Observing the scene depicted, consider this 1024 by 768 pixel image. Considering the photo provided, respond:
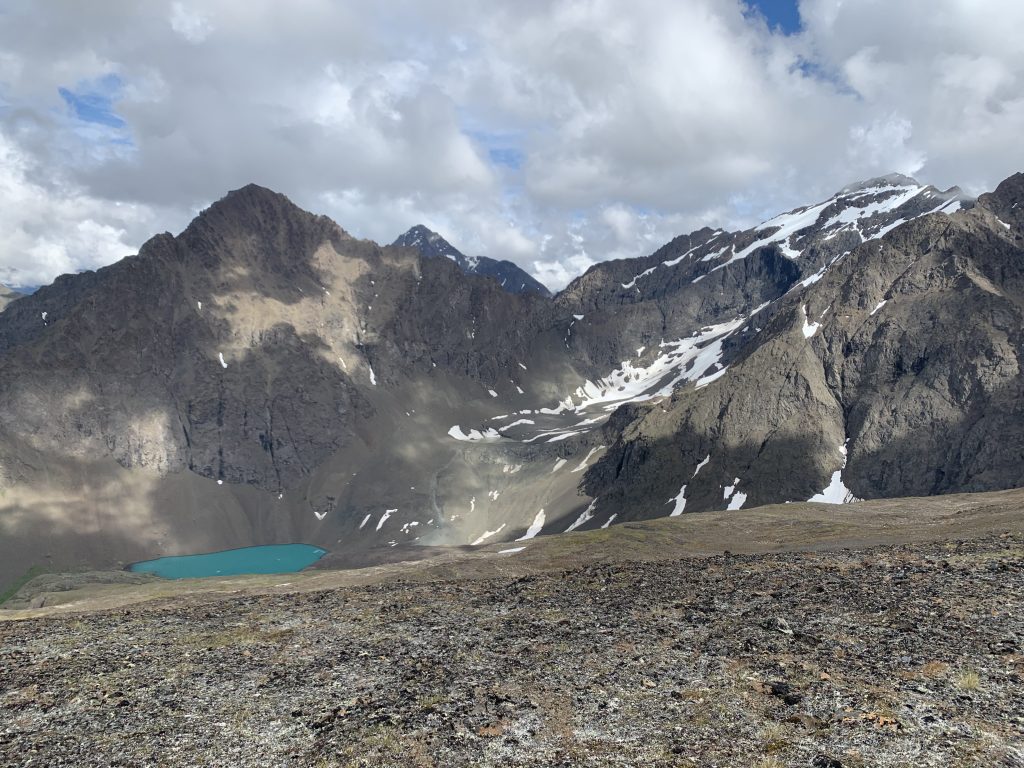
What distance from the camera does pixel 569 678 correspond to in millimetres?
19453

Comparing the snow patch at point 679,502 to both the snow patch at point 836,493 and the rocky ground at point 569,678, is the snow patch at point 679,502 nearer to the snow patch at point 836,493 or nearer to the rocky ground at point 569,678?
the snow patch at point 836,493

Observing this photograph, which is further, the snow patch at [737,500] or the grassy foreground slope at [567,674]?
the snow patch at [737,500]

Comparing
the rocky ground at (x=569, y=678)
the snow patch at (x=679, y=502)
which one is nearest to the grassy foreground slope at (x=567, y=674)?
the rocky ground at (x=569, y=678)

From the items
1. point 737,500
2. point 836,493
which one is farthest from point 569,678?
point 836,493

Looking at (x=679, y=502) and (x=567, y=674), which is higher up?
(x=567, y=674)

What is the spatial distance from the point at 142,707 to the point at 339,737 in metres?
6.79

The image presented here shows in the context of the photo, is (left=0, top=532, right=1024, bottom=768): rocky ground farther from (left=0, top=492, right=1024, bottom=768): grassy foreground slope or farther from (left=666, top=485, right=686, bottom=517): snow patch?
(left=666, top=485, right=686, bottom=517): snow patch

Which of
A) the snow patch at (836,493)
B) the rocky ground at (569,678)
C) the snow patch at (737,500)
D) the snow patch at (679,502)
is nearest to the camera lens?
the rocky ground at (569,678)

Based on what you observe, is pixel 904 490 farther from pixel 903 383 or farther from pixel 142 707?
pixel 142 707

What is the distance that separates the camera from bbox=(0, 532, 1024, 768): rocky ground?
606 inches

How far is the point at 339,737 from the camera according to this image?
1675 centimetres

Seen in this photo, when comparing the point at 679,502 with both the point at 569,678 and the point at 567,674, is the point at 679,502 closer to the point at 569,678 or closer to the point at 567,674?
the point at 567,674

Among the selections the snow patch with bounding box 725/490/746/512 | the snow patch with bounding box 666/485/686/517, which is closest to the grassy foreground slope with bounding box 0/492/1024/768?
the snow patch with bounding box 725/490/746/512

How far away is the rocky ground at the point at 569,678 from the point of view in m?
15.4
